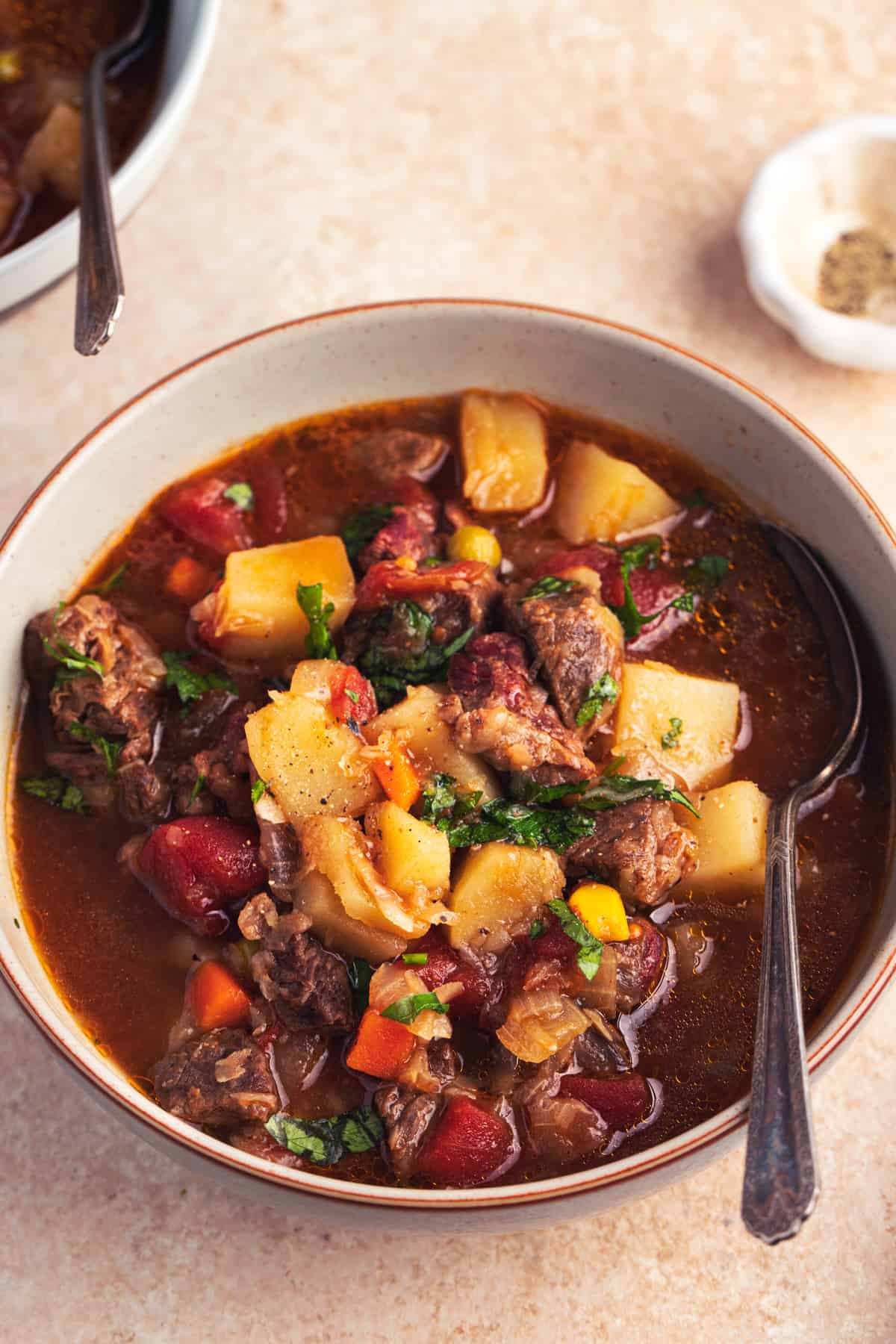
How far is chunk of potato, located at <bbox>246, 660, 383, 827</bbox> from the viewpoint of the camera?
11.3 feet

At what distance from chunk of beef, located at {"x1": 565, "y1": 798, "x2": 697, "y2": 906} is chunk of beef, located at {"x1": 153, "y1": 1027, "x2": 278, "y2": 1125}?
0.96 metres

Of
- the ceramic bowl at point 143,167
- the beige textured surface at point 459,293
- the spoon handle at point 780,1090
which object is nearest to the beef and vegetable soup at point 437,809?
the spoon handle at point 780,1090

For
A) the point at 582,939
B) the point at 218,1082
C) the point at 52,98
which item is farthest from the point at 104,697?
the point at 52,98

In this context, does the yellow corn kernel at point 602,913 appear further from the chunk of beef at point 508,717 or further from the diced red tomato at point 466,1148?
the diced red tomato at point 466,1148

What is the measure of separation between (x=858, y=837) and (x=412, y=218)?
2.91 m

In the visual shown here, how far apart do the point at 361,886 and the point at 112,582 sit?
1.39 m

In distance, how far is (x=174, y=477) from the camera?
422 cm

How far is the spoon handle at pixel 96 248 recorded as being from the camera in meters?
3.68

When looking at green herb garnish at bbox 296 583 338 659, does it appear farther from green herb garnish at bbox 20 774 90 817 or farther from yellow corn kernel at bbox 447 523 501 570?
green herb garnish at bbox 20 774 90 817

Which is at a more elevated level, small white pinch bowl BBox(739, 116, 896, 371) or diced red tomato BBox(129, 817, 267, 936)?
small white pinch bowl BBox(739, 116, 896, 371)

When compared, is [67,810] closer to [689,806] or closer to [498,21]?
[689,806]

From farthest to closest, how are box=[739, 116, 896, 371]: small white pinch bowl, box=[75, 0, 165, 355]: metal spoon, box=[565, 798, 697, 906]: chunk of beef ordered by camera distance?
box=[739, 116, 896, 371]: small white pinch bowl < box=[75, 0, 165, 355]: metal spoon < box=[565, 798, 697, 906]: chunk of beef

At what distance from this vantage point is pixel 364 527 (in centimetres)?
410

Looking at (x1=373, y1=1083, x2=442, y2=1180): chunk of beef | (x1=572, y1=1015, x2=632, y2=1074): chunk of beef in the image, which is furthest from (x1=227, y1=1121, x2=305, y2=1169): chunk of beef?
(x1=572, y1=1015, x2=632, y2=1074): chunk of beef
